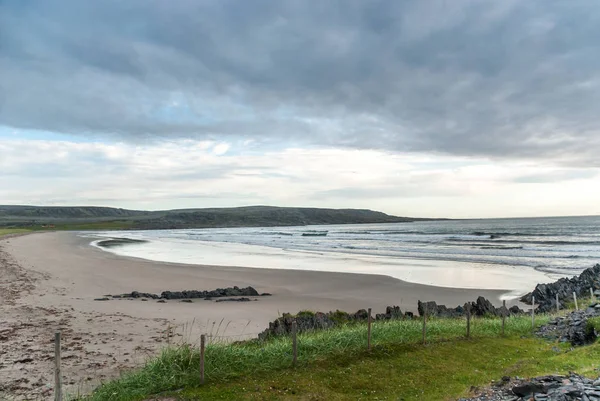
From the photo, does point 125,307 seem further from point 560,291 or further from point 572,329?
point 560,291

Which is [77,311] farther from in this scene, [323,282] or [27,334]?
[323,282]

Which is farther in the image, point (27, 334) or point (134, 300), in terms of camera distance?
point (134, 300)

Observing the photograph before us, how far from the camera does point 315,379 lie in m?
9.70

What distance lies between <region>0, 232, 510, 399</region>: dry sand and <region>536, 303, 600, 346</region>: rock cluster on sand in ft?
21.7

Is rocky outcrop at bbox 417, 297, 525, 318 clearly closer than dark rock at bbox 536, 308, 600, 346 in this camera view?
No

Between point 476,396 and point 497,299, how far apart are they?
15694mm

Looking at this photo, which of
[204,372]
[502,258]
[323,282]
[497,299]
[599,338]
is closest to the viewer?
[204,372]

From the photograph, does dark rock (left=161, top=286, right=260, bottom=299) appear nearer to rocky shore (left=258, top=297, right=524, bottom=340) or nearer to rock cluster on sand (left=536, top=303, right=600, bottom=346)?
rocky shore (left=258, top=297, right=524, bottom=340)

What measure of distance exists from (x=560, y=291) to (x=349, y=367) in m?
17.3

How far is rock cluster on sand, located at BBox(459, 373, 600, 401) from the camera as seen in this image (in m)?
7.08

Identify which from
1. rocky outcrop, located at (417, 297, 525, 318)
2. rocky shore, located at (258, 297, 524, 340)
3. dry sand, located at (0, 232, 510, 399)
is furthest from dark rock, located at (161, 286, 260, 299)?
rocky outcrop, located at (417, 297, 525, 318)

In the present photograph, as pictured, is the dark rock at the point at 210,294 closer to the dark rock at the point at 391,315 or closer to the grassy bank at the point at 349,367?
the dark rock at the point at 391,315

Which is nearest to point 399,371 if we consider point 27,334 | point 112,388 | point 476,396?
point 476,396

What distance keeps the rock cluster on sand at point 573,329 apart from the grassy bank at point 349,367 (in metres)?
0.93
